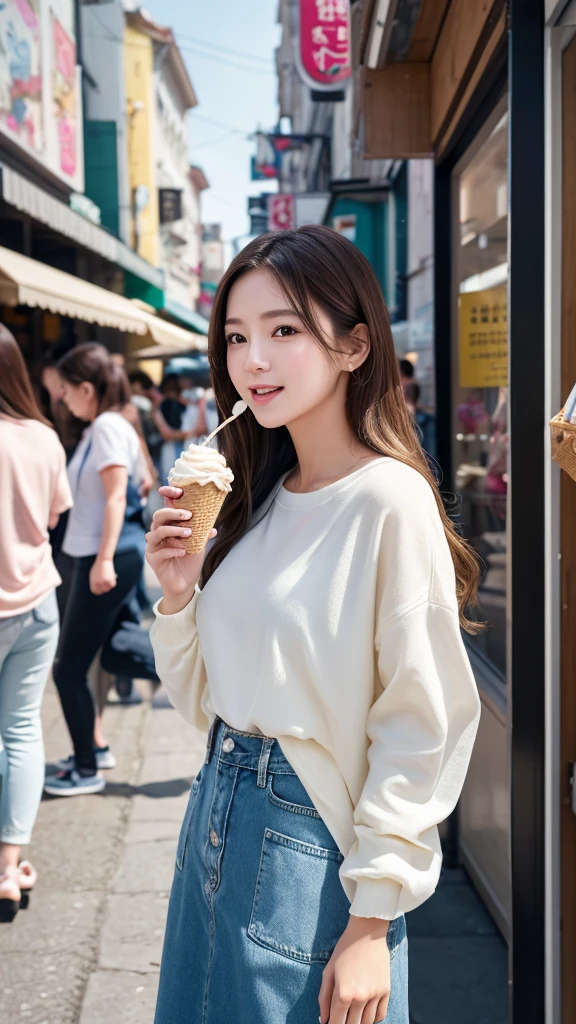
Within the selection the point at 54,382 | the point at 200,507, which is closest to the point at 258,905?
the point at 200,507

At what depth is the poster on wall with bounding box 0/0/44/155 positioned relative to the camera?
10.6 m

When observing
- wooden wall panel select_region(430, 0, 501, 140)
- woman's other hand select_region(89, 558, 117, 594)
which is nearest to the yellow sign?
wooden wall panel select_region(430, 0, 501, 140)

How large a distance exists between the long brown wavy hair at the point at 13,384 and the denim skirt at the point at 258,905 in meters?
2.11

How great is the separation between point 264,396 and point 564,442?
20.2 inches

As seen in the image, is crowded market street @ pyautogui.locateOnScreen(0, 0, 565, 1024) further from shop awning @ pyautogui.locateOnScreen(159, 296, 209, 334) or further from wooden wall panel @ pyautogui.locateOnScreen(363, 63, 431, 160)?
shop awning @ pyautogui.locateOnScreen(159, 296, 209, 334)

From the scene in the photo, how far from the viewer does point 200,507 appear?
1.62 m

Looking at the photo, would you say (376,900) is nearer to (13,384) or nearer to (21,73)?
(13,384)

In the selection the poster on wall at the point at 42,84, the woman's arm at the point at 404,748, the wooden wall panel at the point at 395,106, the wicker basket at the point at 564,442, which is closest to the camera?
the wicker basket at the point at 564,442

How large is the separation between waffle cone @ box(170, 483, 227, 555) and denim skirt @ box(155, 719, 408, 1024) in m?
0.31

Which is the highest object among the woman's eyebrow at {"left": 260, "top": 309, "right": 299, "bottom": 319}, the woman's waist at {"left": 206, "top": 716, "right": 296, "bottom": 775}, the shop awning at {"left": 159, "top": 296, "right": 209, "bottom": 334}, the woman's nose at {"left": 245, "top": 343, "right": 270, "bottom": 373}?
the shop awning at {"left": 159, "top": 296, "right": 209, "bottom": 334}

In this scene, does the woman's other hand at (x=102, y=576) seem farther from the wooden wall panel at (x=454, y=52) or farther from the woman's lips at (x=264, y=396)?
the woman's lips at (x=264, y=396)

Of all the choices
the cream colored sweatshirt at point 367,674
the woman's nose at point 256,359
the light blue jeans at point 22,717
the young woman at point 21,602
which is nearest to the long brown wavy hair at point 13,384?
the young woman at point 21,602

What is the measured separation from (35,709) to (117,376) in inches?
74.2

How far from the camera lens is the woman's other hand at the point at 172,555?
61.9 inches
